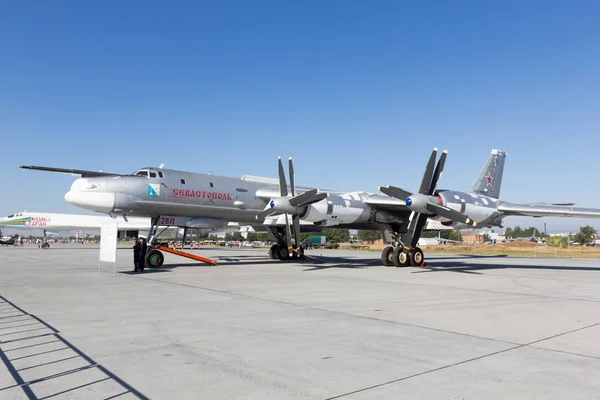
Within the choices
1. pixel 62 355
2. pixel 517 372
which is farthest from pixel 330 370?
→ pixel 62 355

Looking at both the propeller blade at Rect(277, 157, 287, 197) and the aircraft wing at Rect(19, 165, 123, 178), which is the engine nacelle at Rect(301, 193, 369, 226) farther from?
the aircraft wing at Rect(19, 165, 123, 178)

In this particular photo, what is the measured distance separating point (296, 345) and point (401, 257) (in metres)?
15.7

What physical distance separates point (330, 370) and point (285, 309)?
13.2 ft

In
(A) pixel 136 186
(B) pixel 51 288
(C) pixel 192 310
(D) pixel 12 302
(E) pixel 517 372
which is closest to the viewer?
(E) pixel 517 372

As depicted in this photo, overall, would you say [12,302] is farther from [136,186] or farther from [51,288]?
[136,186]

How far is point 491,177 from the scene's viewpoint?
24.5 metres

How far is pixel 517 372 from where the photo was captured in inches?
186

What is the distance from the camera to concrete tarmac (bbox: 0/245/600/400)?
4.21 metres

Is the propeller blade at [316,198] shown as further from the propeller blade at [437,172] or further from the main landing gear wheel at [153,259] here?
the main landing gear wheel at [153,259]

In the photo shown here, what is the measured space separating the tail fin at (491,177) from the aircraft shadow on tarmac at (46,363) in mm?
21969

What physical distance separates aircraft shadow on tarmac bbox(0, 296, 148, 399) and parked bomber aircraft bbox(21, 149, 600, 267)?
39.5 ft

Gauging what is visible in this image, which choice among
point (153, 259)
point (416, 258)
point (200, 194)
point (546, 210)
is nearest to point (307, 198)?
point (200, 194)

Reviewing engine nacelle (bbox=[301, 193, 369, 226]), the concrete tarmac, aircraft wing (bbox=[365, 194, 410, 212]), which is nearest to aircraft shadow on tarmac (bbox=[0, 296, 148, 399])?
the concrete tarmac

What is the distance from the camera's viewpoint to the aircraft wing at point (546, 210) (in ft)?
62.3
